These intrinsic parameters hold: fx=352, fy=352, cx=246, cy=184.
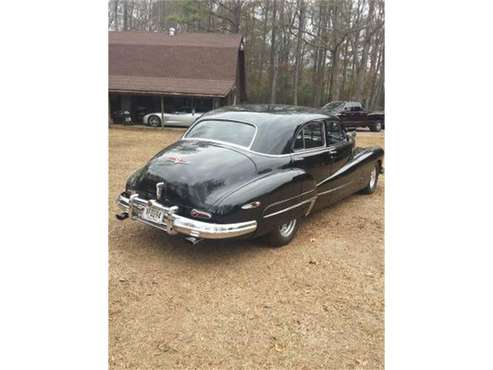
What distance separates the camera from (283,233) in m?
3.58

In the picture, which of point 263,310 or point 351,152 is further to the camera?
point 351,152

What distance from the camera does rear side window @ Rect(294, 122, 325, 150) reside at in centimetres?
385

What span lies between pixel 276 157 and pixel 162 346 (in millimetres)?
2027

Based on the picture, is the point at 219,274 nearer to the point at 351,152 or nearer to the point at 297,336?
the point at 297,336

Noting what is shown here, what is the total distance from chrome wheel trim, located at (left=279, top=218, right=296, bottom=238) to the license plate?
1.20 m

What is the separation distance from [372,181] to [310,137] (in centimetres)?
204

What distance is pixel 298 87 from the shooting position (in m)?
20.9

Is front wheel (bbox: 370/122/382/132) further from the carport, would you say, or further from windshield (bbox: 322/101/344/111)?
the carport

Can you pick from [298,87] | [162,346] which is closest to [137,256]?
[162,346]

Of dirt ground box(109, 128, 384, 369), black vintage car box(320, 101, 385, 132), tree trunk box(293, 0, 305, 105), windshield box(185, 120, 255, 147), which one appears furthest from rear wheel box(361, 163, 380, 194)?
black vintage car box(320, 101, 385, 132)

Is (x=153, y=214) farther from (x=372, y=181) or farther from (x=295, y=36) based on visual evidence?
(x=295, y=36)

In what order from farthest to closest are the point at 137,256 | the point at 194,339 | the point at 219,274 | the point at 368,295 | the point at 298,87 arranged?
the point at 298,87 → the point at 137,256 → the point at 219,274 → the point at 368,295 → the point at 194,339

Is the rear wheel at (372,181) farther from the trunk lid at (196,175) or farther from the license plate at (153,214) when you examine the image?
the license plate at (153,214)
